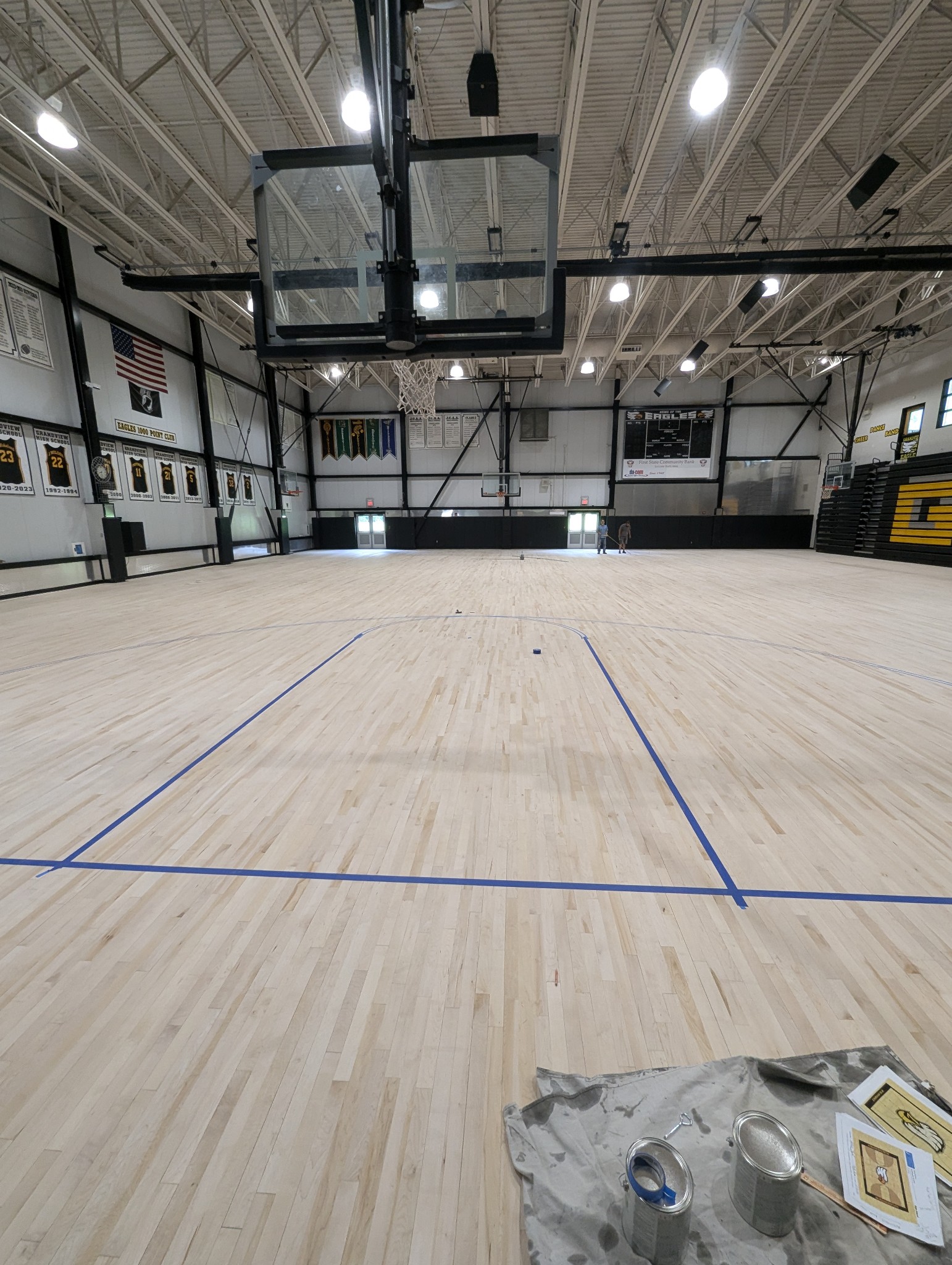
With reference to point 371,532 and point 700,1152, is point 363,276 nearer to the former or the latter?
point 700,1152

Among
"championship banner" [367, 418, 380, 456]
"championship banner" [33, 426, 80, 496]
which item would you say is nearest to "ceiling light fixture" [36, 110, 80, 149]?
"championship banner" [33, 426, 80, 496]

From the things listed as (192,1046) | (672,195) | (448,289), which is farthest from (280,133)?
(192,1046)

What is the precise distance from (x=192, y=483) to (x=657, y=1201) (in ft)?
53.8

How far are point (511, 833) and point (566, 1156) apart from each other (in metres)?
1.31

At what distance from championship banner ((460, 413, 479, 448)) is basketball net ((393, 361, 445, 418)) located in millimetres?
4137

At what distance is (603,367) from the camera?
1750 cm

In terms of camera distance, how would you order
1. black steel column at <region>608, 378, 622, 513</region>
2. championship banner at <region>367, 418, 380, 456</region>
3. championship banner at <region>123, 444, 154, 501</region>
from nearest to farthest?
championship banner at <region>123, 444, 154, 501</region>
black steel column at <region>608, 378, 622, 513</region>
championship banner at <region>367, 418, 380, 456</region>

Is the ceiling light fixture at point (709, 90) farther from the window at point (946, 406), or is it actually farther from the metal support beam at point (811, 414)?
the metal support beam at point (811, 414)

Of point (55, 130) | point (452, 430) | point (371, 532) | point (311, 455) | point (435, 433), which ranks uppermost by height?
point (55, 130)

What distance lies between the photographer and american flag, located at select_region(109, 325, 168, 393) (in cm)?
1192

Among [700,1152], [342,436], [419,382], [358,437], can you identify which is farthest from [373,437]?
[700,1152]

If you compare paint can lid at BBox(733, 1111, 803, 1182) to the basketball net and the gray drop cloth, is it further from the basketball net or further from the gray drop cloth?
the basketball net

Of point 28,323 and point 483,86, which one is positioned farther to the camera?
point 28,323

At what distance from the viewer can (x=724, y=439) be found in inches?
811
